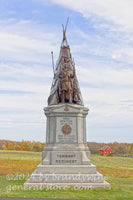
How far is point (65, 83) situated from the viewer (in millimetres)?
15531

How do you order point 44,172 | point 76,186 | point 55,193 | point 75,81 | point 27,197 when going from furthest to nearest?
point 75,81 → point 44,172 → point 76,186 → point 55,193 → point 27,197

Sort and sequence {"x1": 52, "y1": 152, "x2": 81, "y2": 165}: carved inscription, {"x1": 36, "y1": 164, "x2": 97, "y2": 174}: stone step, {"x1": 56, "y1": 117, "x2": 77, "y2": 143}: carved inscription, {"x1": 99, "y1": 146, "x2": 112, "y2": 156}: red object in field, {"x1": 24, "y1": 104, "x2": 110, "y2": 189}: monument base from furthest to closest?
1. {"x1": 99, "y1": 146, "x2": 112, "y2": 156}: red object in field
2. {"x1": 56, "y1": 117, "x2": 77, "y2": 143}: carved inscription
3. {"x1": 52, "y1": 152, "x2": 81, "y2": 165}: carved inscription
4. {"x1": 36, "y1": 164, "x2": 97, "y2": 174}: stone step
5. {"x1": 24, "y1": 104, "x2": 110, "y2": 189}: monument base

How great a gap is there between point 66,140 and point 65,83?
3.86m

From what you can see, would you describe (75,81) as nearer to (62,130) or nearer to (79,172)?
(62,130)

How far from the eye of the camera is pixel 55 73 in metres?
16.8

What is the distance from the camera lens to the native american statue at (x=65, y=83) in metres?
15.4

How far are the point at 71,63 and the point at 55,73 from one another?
139cm

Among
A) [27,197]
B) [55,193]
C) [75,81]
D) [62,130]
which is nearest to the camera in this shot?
[27,197]

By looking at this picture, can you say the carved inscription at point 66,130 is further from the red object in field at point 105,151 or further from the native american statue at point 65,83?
the red object in field at point 105,151

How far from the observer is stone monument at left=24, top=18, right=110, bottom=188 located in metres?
13.0

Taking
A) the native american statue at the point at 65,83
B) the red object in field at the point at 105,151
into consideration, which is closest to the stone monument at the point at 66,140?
the native american statue at the point at 65,83

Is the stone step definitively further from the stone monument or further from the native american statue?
the native american statue

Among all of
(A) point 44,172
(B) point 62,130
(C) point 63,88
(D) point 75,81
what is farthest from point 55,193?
(D) point 75,81

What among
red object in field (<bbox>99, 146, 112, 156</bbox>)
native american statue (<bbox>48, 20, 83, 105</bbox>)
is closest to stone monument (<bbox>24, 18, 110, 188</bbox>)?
native american statue (<bbox>48, 20, 83, 105</bbox>)
